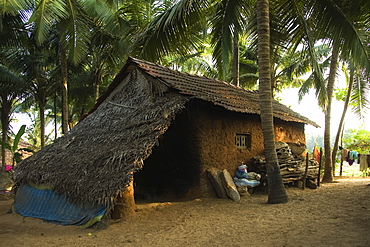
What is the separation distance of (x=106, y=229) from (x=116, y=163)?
1212 millimetres

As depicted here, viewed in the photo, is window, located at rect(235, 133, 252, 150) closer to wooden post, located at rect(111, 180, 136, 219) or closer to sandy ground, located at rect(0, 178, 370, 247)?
sandy ground, located at rect(0, 178, 370, 247)

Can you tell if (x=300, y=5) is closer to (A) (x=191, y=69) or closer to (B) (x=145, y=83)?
(B) (x=145, y=83)

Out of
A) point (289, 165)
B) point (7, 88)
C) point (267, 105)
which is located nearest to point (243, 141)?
point (289, 165)

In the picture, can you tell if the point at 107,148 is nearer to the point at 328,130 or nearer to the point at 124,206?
the point at 124,206

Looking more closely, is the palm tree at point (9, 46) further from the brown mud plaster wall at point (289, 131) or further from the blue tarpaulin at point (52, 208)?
→ the brown mud plaster wall at point (289, 131)

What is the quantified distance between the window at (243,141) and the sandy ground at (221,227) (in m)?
2.31

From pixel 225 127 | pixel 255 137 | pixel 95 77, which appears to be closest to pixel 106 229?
pixel 225 127

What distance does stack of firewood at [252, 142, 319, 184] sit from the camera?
29.9ft

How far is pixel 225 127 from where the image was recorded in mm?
8750

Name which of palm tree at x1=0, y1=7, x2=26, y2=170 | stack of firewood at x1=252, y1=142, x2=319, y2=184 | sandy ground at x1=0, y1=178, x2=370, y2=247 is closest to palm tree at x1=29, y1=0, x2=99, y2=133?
palm tree at x1=0, y1=7, x2=26, y2=170

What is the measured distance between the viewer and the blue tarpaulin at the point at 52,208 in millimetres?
5805

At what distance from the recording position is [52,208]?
6605mm

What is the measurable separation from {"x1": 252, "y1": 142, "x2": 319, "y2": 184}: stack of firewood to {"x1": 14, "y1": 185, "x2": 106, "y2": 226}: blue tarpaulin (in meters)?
5.05

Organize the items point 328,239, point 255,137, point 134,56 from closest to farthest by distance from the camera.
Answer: point 328,239
point 134,56
point 255,137
